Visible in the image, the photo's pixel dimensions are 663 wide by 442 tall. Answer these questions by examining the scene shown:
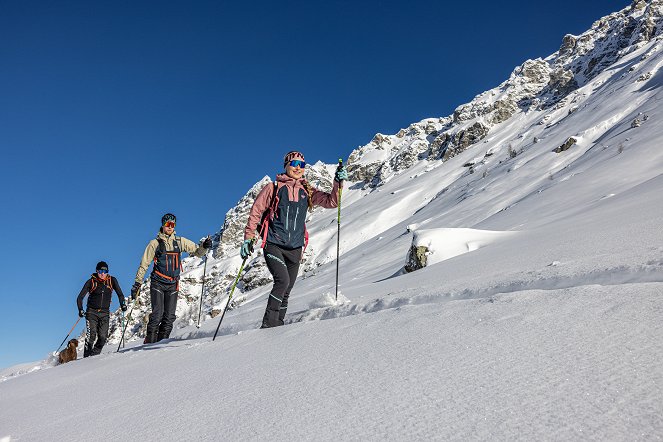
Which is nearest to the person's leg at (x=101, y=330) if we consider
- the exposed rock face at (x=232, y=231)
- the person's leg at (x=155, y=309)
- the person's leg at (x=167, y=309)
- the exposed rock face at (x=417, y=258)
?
the person's leg at (x=155, y=309)

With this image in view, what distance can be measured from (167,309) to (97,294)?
1976 mm

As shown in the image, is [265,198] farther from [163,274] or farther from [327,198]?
[163,274]

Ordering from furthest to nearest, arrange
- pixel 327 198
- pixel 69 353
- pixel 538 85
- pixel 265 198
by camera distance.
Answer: pixel 538 85, pixel 69 353, pixel 327 198, pixel 265 198

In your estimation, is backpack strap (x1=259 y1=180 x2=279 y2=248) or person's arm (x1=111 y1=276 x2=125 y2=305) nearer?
backpack strap (x1=259 y1=180 x2=279 y2=248)

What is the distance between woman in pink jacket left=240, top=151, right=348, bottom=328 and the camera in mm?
4640

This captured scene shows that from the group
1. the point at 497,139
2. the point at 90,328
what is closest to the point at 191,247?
the point at 90,328

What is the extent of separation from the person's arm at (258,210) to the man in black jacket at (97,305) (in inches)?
186

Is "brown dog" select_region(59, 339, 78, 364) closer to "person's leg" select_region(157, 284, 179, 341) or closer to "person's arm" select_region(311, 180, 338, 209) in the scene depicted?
"person's leg" select_region(157, 284, 179, 341)

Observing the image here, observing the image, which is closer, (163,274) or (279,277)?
(279,277)

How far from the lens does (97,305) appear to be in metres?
8.05

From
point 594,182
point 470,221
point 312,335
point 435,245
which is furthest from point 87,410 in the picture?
point 470,221

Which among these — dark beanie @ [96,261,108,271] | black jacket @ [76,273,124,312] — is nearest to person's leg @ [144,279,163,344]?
black jacket @ [76,273,124,312]

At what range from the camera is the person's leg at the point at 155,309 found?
6952mm

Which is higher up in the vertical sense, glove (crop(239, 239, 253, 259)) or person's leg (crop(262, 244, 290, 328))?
glove (crop(239, 239, 253, 259))
